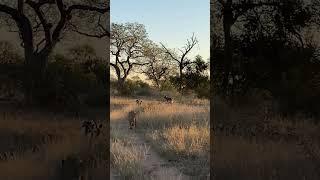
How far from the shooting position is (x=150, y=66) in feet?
37.8

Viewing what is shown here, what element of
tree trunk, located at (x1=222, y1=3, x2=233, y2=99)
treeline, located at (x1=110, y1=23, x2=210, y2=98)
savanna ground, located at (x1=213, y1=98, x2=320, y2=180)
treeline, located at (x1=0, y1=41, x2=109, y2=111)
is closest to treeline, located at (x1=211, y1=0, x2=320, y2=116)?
tree trunk, located at (x1=222, y1=3, x2=233, y2=99)

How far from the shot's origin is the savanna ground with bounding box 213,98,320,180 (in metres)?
3.83

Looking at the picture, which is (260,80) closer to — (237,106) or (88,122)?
(237,106)

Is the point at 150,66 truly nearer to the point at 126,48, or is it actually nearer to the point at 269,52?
the point at 126,48

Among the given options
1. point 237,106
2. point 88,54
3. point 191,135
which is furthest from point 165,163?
point 88,54

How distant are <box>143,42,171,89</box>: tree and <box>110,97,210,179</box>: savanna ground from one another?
5.60 ft

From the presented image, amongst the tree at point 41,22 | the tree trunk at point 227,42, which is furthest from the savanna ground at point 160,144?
the tree at point 41,22

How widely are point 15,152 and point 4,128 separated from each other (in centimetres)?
23

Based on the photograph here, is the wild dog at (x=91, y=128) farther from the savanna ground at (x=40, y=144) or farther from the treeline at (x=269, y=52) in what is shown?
the treeline at (x=269, y=52)

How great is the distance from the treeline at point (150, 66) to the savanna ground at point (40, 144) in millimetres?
5601

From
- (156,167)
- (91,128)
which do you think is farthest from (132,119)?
(91,128)

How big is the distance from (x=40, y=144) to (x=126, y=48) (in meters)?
8.40

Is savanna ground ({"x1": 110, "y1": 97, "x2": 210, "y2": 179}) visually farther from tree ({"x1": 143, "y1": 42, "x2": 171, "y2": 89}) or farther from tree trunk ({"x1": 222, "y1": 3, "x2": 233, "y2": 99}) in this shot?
tree ({"x1": 143, "y1": 42, "x2": 171, "y2": 89})

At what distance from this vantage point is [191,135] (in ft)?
20.8
